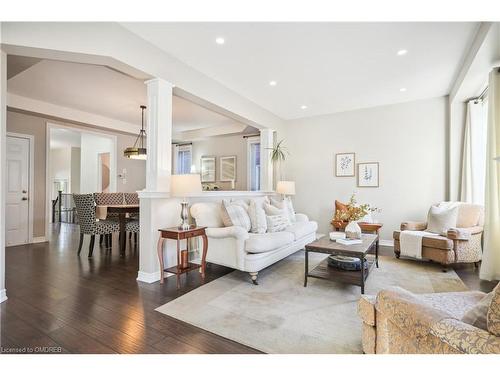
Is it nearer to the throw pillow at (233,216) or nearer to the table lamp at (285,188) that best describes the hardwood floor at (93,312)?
the throw pillow at (233,216)

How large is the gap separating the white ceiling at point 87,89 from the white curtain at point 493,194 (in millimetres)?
4835

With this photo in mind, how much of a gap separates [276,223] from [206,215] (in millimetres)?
1064

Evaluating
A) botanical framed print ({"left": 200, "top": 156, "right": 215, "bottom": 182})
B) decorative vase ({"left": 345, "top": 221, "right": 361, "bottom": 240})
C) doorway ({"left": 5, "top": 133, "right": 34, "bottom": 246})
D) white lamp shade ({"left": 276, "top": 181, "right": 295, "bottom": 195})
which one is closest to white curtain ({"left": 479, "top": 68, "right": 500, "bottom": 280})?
decorative vase ({"left": 345, "top": 221, "right": 361, "bottom": 240})

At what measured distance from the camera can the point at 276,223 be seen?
3.82 meters

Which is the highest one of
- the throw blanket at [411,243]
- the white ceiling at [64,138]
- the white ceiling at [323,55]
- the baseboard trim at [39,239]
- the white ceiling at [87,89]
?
the white ceiling at [323,55]

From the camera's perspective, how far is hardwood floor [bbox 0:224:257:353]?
1765 mm

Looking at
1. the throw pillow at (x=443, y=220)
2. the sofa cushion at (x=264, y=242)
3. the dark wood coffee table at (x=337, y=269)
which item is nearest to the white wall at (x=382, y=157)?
the throw pillow at (x=443, y=220)

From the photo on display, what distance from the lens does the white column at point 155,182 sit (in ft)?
10.1

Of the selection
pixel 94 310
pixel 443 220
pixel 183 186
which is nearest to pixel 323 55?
pixel 183 186

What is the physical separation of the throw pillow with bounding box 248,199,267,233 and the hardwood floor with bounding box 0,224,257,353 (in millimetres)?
678

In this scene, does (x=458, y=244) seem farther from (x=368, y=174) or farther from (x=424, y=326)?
(x=424, y=326)

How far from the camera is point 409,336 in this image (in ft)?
3.92
